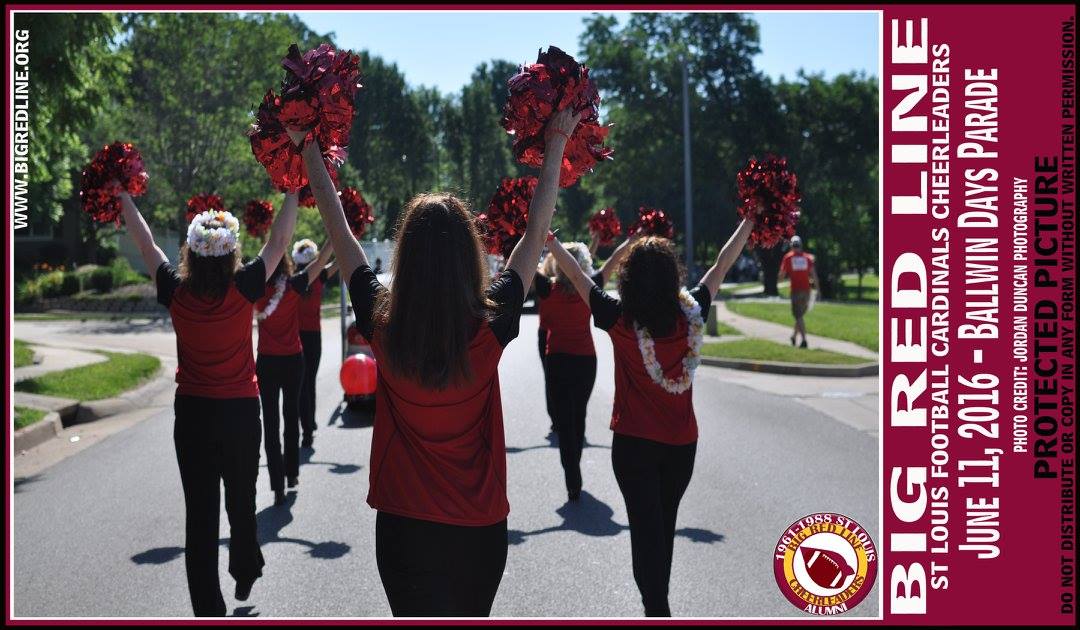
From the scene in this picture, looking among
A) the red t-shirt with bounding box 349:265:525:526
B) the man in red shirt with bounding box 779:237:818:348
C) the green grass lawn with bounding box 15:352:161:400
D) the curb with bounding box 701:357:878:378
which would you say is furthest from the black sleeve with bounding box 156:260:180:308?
the man in red shirt with bounding box 779:237:818:348

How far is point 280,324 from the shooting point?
7.18 m

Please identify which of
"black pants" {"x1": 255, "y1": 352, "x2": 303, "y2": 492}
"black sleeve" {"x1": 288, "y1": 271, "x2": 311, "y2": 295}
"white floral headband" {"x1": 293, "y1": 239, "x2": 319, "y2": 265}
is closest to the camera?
"black sleeve" {"x1": 288, "y1": 271, "x2": 311, "y2": 295}

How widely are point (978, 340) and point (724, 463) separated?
9.86 feet

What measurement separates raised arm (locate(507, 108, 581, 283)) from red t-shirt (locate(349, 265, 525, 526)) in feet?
0.32

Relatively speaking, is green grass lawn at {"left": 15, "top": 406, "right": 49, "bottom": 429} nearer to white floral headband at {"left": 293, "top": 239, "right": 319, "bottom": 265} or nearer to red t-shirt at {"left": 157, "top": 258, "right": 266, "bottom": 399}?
white floral headband at {"left": 293, "top": 239, "right": 319, "bottom": 265}

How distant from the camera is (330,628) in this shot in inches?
159

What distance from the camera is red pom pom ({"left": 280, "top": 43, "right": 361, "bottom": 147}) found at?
3.08m

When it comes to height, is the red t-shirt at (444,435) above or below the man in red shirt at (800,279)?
below

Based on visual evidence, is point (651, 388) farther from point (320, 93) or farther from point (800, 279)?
point (800, 279)

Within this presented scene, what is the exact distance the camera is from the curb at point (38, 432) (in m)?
9.41

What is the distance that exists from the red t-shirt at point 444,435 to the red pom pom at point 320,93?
578 mm

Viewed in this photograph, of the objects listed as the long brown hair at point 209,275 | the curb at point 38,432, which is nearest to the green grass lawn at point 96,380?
the curb at point 38,432

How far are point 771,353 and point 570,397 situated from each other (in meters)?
10.0

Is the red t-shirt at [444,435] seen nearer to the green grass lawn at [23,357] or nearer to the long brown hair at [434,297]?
the long brown hair at [434,297]
